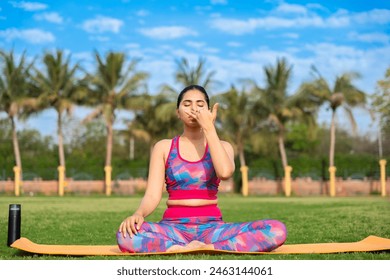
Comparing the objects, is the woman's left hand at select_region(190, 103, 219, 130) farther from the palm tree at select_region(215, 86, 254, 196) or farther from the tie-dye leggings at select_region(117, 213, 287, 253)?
the palm tree at select_region(215, 86, 254, 196)

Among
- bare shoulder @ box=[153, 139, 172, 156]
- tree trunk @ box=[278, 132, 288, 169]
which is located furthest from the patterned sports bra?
tree trunk @ box=[278, 132, 288, 169]

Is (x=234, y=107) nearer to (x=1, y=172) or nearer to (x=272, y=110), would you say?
(x=272, y=110)

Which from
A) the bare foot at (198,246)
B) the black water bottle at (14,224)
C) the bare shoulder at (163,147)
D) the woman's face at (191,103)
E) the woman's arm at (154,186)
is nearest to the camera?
the bare foot at (198,246)

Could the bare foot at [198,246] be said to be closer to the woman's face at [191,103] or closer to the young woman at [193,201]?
the young woman at [193,201]

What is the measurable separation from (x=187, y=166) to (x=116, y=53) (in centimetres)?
3501

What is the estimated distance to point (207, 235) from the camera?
484cm

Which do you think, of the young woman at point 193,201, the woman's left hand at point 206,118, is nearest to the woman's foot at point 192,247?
the young woman at point 193,201

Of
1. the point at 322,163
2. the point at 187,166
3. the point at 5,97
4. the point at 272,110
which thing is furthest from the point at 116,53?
the point at 187,166

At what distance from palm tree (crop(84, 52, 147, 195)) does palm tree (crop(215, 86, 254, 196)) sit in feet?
19.8

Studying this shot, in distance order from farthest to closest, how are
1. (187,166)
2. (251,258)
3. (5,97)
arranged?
(5,97) → (187,166) → (251,258)

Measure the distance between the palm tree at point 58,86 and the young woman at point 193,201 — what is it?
34397 mm

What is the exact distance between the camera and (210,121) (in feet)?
15.5

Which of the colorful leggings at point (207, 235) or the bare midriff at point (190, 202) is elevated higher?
the bare midriff at point (190, 202)

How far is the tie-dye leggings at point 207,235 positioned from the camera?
470 cm
